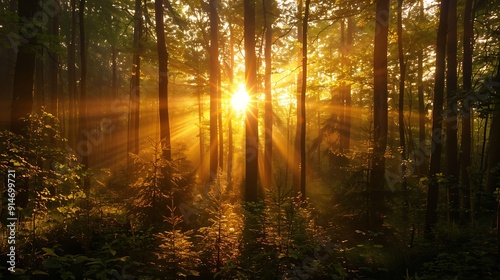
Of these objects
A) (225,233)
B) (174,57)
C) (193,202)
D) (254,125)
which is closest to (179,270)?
(225,233)

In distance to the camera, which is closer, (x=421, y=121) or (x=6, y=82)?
(x=421, y=121)

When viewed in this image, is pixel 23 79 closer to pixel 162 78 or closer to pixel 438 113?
pixel 162 78

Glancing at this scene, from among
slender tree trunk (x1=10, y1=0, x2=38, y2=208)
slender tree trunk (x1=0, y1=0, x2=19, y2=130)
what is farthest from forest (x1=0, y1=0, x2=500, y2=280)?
slender tree trunk (x1=0, y1=0, x2=19, y2=130)

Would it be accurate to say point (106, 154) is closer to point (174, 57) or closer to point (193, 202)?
point (174, 57)

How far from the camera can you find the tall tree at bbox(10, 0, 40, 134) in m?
8.51

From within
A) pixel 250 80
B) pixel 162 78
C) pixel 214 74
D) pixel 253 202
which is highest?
pixel 214 74

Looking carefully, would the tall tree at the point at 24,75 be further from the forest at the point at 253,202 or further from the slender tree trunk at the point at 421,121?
the slender tree trunk at the point at 421,121

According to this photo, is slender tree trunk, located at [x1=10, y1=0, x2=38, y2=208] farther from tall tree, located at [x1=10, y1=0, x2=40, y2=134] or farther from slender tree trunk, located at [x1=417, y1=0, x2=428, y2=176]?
slender tree trunk, located at [x1=417, y1=0, x2=428, y2=176]

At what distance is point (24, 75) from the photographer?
898cm

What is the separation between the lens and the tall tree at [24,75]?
8.51 m

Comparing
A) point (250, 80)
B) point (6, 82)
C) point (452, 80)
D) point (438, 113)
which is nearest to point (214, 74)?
point (250, 80)

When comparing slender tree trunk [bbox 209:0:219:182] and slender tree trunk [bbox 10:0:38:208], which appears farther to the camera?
slender tree trunk [bbox 209:0:219:182]

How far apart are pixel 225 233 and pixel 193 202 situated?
4111 millimetres

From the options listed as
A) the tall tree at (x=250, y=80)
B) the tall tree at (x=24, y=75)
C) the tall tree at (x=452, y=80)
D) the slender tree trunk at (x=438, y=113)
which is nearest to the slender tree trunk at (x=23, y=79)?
the tall tree at (x=24, y=75)
